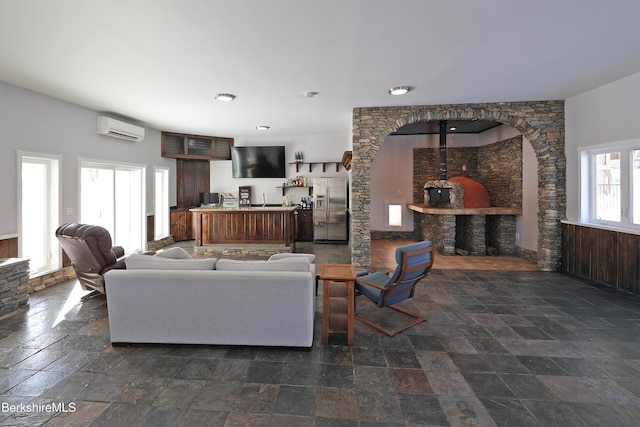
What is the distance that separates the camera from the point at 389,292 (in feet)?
9.50

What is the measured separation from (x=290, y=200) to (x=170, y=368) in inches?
242

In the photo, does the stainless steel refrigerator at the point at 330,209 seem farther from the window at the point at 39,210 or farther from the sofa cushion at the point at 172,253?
the window at the point at 39,210

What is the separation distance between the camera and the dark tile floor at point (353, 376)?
183cm

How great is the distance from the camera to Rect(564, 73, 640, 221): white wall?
3838mm

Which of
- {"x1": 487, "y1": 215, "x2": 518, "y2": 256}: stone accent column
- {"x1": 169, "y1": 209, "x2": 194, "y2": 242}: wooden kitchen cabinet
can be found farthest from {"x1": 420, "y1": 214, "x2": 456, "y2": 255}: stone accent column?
{"x1": 169, "y1": 209, "x2": 194, "y2": 242}: wooden kitchen cabinet

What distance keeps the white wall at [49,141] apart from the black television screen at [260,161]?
253 centimetres

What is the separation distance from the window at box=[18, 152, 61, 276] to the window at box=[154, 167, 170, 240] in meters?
2.49

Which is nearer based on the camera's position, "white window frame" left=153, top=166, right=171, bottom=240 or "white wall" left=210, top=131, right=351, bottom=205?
"white window frame" left=153, top=166, right=171, bottom=240

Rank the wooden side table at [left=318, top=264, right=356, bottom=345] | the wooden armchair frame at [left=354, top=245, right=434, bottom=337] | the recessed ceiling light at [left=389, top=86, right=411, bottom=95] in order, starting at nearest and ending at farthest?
the wooden side table at [left=318, top=264, right=356, bottom=345], the wooden armchair frame at [left=354, top=245, right=434, bottom=337], the recessed ceiling light at [left=389, top=86, right=411, bottom=95]

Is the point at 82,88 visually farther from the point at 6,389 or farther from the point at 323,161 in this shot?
the point at 323,161

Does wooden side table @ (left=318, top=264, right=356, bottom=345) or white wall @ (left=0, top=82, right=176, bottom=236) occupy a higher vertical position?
white wall @ (left=0, top=82, right=176, bottom=236)

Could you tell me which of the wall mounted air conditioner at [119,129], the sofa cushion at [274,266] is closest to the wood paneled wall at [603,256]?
the sofa cushion at [274,266]

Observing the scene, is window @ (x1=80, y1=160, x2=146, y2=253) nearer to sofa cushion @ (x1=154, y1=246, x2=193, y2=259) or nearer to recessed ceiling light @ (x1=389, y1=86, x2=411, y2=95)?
sofa cushion @ (x1=154, y1=246, x2=193, y2=259)

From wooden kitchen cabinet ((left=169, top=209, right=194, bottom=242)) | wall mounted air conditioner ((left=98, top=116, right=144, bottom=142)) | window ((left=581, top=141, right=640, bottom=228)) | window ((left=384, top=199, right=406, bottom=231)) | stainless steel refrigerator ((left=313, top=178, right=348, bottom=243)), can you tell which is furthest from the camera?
window ((left=384, top=199, right=406, bottom=231))
